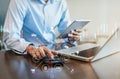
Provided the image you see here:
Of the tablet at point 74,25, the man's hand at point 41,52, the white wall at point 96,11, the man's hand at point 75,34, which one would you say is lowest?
the white wall at point 96,11

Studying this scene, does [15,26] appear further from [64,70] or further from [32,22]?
[64,70]

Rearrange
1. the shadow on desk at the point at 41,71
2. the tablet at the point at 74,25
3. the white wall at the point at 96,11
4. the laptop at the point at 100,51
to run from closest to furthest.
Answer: the shadow on desk at the point at 41,71 < the laptop at the point at 100,51 < the tablet at the point at 74,25 < the white wall at the point at 96,11

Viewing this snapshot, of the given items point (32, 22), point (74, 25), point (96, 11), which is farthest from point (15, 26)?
point (96, 11)

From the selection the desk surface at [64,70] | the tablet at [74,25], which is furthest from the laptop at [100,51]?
the tablet at [74,25]

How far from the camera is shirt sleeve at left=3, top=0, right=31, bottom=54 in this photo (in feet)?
3.73

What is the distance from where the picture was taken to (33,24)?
4.74 feet

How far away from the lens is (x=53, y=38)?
1.61 m

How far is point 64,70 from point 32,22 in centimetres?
72

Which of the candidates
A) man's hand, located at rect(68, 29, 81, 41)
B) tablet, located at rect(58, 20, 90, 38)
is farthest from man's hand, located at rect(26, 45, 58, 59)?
man's hand, located at rect(68, 29, 81, 41)

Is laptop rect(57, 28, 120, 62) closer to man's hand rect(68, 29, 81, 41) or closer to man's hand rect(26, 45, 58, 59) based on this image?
man's hand rect(26, 45, 58, 59)

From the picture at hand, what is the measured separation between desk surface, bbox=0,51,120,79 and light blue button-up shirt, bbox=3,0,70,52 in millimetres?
222

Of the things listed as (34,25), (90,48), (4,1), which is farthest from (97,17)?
(90,48)

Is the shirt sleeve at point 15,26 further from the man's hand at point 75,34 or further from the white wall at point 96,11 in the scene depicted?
the white wall at point 96,11

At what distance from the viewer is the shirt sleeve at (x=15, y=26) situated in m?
1.14
